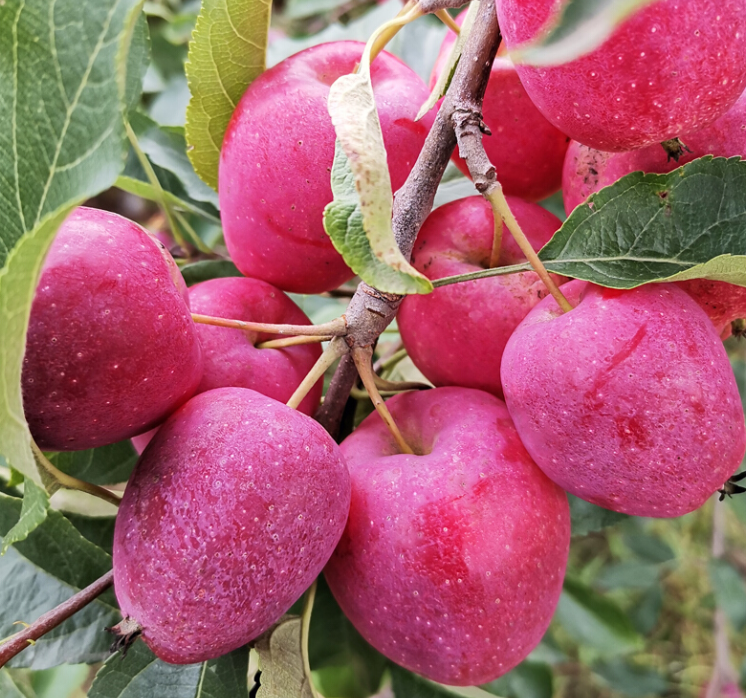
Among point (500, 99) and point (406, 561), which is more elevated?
point (500, 99)

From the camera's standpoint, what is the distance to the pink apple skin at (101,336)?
350 mm

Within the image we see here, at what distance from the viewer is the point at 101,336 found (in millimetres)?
362

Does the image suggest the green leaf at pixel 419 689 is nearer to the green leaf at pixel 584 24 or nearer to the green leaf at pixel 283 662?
the green leaf at pixel 283 662

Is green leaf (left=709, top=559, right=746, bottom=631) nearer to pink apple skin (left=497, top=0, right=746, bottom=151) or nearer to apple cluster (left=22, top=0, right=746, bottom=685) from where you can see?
apple cluster (left=22, top=0, right=746, bottom=685)

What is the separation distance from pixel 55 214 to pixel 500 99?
0.38 metres

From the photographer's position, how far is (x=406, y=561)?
0.45 meters

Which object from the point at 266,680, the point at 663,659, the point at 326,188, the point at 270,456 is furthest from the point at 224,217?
the point at 663,659

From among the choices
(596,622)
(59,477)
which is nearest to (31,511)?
(59,477)

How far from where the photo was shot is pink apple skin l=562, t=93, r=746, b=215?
0.44 metres

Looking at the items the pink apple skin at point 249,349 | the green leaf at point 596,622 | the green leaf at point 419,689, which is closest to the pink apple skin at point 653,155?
the pink apple skin at point 249,349

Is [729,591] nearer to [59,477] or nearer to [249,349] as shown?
[249,349]

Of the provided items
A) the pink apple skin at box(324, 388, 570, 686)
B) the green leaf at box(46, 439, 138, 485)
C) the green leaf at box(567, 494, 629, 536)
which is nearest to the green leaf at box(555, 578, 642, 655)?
the green leaf at box(567, 494, 629, 536)

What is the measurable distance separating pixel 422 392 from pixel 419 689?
34 centimetres

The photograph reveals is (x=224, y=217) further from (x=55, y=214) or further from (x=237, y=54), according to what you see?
(x=55, y=214)
